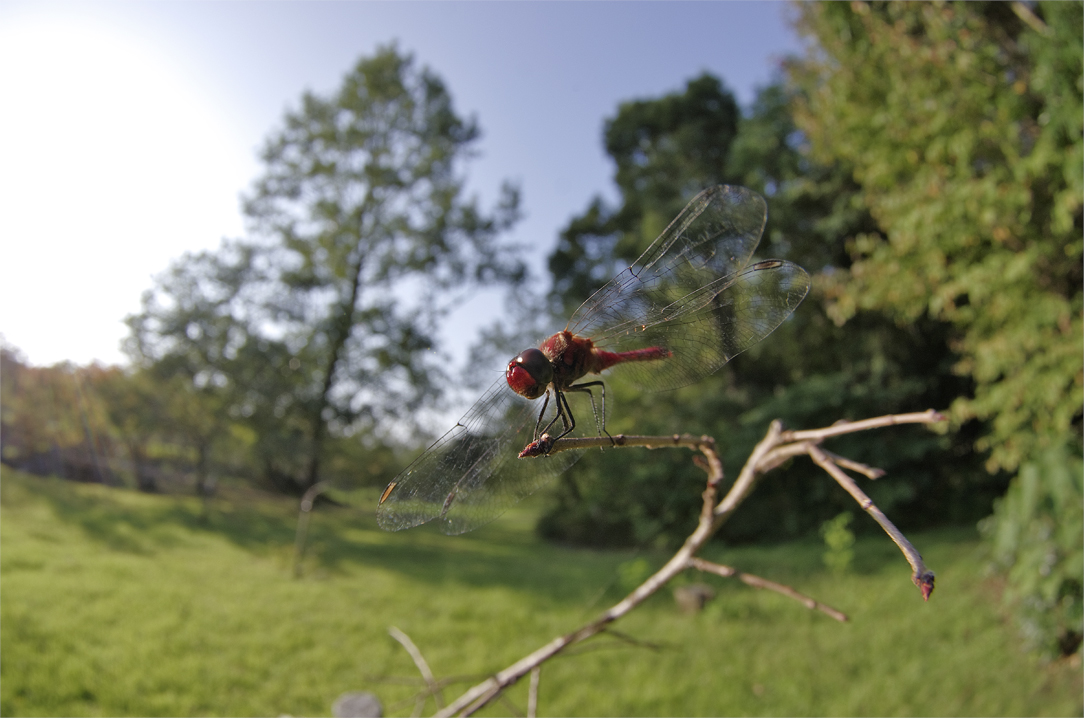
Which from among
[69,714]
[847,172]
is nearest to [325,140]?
[69,714]

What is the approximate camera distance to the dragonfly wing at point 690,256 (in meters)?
0.96

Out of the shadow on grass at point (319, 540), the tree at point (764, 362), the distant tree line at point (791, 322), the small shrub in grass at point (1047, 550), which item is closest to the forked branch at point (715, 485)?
the distant tree line at point (791, 322)

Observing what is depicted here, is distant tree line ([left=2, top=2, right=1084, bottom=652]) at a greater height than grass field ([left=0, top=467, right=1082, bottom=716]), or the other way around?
distant tree line ([left=2, top=2, right=1084, bottom=652])

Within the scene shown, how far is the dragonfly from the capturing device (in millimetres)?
822

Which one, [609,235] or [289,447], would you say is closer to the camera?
[289,447]

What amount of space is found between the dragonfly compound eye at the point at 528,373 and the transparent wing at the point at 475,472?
0.33ft

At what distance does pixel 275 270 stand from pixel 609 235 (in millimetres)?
7231

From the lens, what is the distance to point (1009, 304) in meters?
4.73

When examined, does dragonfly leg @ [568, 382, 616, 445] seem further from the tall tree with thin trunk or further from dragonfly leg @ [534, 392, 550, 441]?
the tall tree with thin trunk

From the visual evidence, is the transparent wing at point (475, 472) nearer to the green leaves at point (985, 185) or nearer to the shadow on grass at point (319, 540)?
the shadow on grass at point (319, 540)


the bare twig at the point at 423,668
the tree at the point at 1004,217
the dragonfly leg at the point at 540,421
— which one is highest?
the tree at the point at 1004,217

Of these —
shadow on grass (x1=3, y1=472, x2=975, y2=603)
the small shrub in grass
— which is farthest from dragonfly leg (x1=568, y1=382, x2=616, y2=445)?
the small shrub in grass

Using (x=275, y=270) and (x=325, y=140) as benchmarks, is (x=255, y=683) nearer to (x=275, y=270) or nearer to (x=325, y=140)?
(x=275, y=270)

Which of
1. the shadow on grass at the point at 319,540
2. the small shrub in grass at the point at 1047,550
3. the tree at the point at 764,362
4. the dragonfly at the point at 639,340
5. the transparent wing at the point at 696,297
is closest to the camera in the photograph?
the dragonfly at the point at 639,340
